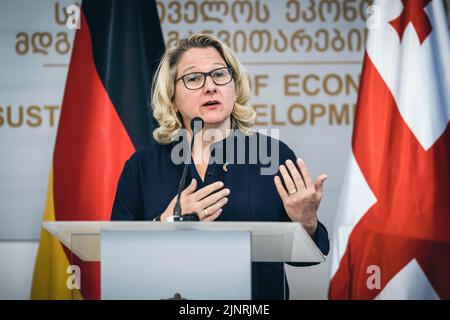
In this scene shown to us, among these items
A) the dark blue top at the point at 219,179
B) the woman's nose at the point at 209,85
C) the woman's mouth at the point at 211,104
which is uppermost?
the woman's nose at the point at 209,85

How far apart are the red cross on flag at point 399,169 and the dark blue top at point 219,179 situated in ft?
2.26

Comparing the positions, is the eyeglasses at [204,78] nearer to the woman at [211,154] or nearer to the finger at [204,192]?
the woman at [211,154]

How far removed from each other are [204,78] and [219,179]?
1.52 ft

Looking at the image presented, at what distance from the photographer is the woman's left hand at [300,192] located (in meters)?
2.20

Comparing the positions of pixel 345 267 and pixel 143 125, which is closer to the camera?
pixel 345 267

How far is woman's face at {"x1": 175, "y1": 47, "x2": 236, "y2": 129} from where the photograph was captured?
9.11 feet

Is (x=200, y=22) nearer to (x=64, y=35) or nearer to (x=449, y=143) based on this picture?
(x=64, y=35)

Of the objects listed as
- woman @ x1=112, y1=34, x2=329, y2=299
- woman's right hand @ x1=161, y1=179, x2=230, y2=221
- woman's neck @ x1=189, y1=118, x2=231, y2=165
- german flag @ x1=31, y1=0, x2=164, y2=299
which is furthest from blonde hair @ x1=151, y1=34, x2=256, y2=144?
woman's right hand @ x1=161, y1=179, x2=230, y2=221

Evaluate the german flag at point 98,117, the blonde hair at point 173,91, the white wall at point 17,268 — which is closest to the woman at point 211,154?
the blonde hair at point 173,91
